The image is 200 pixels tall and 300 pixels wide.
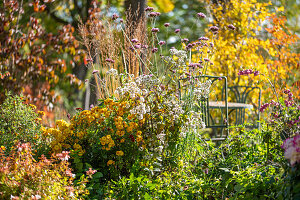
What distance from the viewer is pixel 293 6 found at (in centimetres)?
1045

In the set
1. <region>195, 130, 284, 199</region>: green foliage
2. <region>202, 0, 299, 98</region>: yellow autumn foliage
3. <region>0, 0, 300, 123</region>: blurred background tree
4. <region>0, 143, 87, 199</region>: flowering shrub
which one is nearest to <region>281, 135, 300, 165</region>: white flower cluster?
<region>195, 130, 284, 199</region>: green foliage

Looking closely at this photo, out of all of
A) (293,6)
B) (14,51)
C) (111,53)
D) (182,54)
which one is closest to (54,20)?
(14,51)

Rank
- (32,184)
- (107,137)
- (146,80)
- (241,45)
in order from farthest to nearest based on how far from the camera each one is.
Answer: (241,45), (146,80), (107,137), (32,184)

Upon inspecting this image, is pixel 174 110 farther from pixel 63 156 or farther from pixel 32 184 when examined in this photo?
pixel 32 184

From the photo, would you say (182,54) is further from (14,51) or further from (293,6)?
(293,6)

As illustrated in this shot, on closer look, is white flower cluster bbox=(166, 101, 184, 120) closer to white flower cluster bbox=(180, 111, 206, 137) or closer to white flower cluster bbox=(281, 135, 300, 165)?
white flower cluster bbox=(180, 111, 206, 137)

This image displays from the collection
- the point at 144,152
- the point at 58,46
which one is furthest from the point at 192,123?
the point at 58,46

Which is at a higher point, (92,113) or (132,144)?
(92,113)

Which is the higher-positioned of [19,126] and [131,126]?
[131,126]

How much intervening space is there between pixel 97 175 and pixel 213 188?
0.79m

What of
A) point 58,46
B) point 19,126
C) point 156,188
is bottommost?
point 156,188

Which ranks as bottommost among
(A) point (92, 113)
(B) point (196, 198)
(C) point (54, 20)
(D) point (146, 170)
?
(B) point (196, 198)

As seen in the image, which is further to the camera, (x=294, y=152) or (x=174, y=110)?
(x=174, y=110)

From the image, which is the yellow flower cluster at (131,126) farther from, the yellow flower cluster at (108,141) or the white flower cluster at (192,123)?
the white flower cluster at (192,123)
